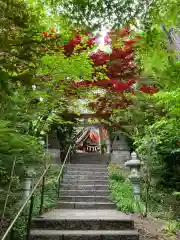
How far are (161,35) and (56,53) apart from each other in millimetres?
3942

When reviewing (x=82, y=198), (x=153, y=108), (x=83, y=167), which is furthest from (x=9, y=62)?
(x=83, y=167)

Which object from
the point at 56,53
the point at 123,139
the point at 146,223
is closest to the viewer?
the point at 146,223

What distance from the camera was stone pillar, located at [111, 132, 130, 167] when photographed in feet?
37.0

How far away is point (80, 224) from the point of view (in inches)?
198

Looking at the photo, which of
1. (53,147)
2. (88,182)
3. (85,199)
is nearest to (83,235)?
(85,199)

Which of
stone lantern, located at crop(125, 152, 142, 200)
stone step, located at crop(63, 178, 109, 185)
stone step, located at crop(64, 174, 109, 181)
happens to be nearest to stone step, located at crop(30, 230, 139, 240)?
stone lantern, located at crop(125, 152, 142, 200)

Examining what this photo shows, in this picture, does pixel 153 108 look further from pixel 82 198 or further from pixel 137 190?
pixel 82 198

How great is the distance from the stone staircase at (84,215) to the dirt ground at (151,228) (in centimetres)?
21

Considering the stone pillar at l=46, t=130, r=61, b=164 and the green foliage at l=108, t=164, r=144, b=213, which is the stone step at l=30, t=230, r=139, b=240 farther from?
the stone pillar at l=46, t=130, r=61, b=164

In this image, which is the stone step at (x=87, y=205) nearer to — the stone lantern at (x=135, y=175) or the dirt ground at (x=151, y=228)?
the stone lantern at (x=135, y=175)

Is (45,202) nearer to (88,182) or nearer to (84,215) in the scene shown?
(84,215)

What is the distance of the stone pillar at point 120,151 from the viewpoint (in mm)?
11266

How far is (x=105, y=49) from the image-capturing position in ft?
35.1

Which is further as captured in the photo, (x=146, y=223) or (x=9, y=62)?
(x=146, y=223)
